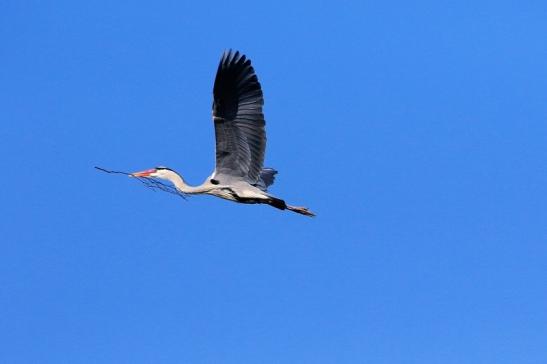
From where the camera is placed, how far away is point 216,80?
19.5 m

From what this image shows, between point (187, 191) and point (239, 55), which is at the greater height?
point (239, 55)

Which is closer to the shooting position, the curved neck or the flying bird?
the flying bird

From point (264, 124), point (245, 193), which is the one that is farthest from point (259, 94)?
point (245, 193)

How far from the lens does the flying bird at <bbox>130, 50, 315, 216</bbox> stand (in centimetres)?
1950

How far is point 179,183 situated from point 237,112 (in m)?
2.41

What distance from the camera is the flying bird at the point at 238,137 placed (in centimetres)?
1950

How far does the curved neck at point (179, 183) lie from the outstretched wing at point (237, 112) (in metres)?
0.98

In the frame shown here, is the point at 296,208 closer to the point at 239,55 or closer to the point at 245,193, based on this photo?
the point at 245,193

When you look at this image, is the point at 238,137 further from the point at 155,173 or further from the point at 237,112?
the point at 155,173

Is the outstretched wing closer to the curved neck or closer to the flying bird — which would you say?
the flying bird

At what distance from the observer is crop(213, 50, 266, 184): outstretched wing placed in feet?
63.9

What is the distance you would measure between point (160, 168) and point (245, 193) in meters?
2.37

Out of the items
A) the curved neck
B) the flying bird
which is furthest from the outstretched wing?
the curved neck

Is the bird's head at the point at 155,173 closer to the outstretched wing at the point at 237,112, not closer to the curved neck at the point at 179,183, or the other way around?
the curved neck at the point at 179,183
